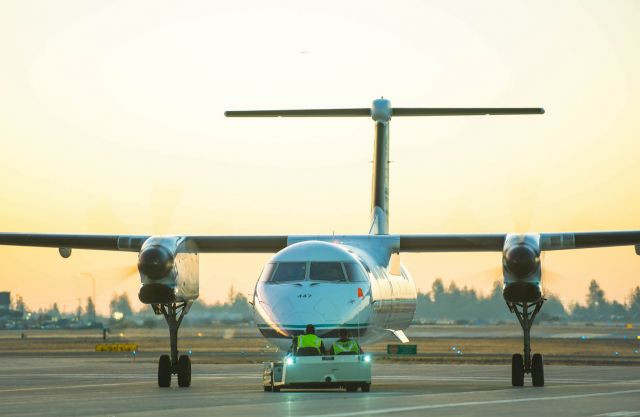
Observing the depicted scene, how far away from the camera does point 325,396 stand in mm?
22016

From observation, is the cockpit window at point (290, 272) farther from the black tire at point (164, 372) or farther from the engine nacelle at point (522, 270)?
the engine nacelle at point (522, 270)

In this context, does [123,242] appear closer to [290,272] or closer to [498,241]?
[290,272]

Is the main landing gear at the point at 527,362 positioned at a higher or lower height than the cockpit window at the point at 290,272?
lower

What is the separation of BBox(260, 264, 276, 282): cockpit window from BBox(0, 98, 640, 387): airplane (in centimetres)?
3

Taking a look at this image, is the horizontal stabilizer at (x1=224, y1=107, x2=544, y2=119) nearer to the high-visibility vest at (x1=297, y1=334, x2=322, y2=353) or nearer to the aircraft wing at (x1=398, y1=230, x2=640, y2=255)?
the aircraft wing at (x1=398, y1=230, x2=640, y2=255)

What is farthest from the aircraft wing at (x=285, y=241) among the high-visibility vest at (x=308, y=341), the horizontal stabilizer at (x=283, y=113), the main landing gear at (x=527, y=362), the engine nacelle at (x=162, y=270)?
the high-visibility vest at (x=308, y=341)

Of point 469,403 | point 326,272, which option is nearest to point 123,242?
point 326,272

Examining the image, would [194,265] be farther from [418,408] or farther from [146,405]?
[418,408]

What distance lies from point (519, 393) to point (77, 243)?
12999 mm

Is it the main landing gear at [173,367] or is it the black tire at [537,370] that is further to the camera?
the main landing gear at [173,367]

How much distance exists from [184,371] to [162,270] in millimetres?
2453

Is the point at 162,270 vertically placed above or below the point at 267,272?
above

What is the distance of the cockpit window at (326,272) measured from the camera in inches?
989

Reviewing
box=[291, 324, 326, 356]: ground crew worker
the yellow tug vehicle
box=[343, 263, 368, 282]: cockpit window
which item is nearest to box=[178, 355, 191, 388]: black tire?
the yellow tug vehicle
